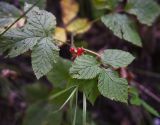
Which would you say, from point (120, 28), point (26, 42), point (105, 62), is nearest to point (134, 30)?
point (120, 28)

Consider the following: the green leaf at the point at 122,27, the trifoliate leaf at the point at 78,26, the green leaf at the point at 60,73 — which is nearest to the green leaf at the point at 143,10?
the green leaf at the point at 122,27

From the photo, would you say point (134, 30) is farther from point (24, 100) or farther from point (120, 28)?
point (24, 100)

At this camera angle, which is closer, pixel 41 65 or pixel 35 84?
pixel 41 65

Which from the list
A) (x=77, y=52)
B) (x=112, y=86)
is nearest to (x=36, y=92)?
(x=77, y=52)

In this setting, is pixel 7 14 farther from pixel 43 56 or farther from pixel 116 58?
pixel 116 58

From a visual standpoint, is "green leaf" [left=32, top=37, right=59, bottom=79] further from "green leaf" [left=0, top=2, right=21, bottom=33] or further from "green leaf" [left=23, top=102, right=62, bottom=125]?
"green leaf" [left=23, top=102, right=62, bottom=125]
